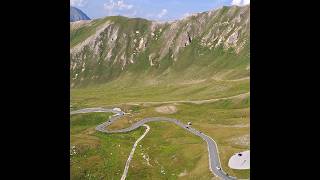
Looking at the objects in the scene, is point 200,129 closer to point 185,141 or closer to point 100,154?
point 185,141

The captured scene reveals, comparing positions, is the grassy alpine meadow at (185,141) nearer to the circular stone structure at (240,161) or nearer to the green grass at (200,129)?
the green grass at (200,129)

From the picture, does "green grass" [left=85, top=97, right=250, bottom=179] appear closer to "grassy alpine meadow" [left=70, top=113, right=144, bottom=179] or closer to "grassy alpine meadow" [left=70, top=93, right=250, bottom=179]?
"grassy alpine meadow" [left=70, top=93, right=250, bottom=179]

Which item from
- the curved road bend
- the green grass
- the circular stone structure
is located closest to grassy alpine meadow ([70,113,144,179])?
the curved road bend

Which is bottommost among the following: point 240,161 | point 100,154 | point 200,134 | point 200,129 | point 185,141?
point 100,154

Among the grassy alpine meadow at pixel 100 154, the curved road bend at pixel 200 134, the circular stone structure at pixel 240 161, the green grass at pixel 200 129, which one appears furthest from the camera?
the green grass at pixel 200 129

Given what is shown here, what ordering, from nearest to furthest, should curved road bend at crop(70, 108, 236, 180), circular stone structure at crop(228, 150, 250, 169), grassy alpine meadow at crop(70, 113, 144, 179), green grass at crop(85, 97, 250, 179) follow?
curved road bend at crop(70, 108, 236, 180)
circular stone structure at crop(228, 150, 250, 169)
grassy alpine meadow at crop(70, 113, 144, 179)
green grass at crop(85, 97, 250, 179)

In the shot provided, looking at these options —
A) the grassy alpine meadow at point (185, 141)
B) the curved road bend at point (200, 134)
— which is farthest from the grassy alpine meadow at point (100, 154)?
the curved road bend at point (200, 134)

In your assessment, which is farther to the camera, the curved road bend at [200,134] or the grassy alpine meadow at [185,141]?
the grassy alpine meadow at [185,141]

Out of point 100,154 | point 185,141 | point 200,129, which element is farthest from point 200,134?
point 100,154
